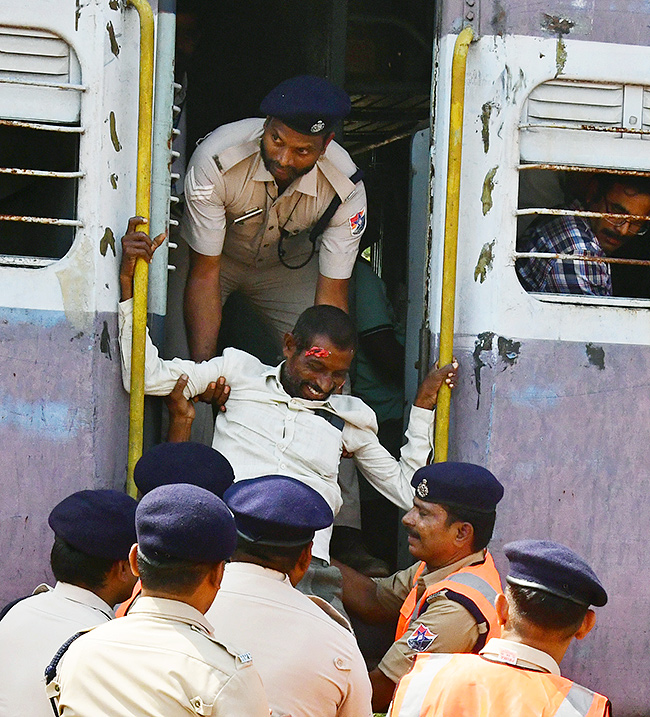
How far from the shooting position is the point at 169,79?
3.94 metres

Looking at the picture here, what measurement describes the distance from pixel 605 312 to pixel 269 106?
138 centimetres

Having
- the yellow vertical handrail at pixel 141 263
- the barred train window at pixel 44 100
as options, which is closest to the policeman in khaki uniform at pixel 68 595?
the yellow vertical handrail at pixel 141 263

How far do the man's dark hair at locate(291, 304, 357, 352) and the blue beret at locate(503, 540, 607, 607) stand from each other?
1.52m

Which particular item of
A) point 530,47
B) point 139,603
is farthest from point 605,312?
point 139,603

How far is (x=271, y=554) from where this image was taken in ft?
8.44

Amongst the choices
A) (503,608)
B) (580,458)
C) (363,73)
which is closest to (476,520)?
(580,458)

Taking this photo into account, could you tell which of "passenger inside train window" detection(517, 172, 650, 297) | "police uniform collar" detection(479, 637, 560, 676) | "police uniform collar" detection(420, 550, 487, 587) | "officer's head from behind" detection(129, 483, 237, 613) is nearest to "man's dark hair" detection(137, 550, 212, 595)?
"officer's head from behind" detection(129, 483, 237, 613)

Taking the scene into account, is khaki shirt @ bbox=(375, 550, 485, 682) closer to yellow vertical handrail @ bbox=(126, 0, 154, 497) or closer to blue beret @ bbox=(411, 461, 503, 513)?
blue beret @ bbox=(411, 461, 503, 513)

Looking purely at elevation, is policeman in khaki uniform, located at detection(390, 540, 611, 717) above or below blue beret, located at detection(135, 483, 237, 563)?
below

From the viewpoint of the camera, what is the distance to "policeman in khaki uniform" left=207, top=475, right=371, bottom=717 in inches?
96.3

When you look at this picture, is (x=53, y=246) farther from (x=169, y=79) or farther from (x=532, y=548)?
(x=532, y=548)

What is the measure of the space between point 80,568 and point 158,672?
0.92 meters

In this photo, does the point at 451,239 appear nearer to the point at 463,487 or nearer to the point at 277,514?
the point at 463,487

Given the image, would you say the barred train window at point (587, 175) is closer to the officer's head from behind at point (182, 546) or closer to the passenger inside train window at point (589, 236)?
the passenger inside train window at point (589, 236)
